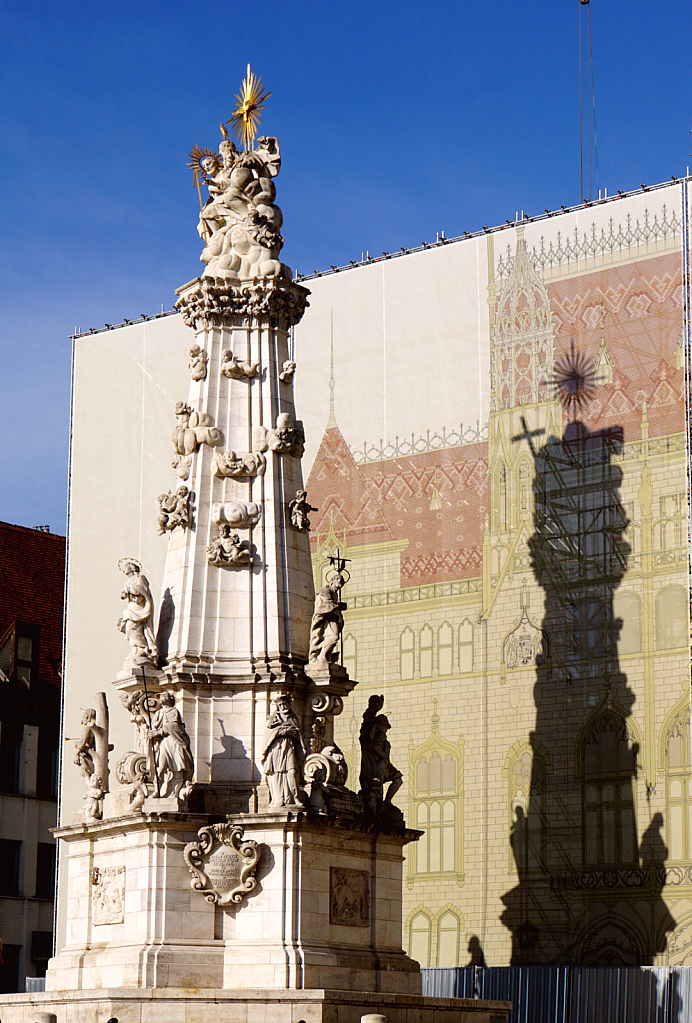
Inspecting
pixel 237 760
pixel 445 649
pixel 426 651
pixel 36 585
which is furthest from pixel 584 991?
pixel 36 585

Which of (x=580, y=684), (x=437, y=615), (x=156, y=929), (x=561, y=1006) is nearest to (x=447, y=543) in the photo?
(x=437, y=615)

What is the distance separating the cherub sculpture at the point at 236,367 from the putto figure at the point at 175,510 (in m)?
1.87

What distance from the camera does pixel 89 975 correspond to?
24.7m

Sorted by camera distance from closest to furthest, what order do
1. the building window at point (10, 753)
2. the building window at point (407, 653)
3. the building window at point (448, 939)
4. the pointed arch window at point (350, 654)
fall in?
the building window at point (448, 939)
the building window at point (407, 653)
the pointed arch window at point (350, 654)
the building window at point (10, 753)

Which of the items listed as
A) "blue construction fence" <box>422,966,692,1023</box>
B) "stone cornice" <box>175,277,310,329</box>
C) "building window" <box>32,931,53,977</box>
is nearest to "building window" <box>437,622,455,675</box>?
"blue construction fence" <box>422,966,692,1023</box>

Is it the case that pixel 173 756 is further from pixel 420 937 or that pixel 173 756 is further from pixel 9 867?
pixel 9 867

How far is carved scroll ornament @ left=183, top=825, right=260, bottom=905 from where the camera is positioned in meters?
23.9

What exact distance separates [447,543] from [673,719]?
715 cm

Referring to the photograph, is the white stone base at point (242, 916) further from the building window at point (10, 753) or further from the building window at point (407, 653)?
the building window at point (10, 753)

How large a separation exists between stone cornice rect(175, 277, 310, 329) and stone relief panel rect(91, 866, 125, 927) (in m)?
8.26

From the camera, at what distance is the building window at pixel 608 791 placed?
35406 mm

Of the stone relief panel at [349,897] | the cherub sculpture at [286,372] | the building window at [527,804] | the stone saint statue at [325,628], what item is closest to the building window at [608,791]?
the building window at [527,804]

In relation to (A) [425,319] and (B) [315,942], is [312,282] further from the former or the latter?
(B) [315,942]

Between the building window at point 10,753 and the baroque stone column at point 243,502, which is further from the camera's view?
the building window at point 10,753
